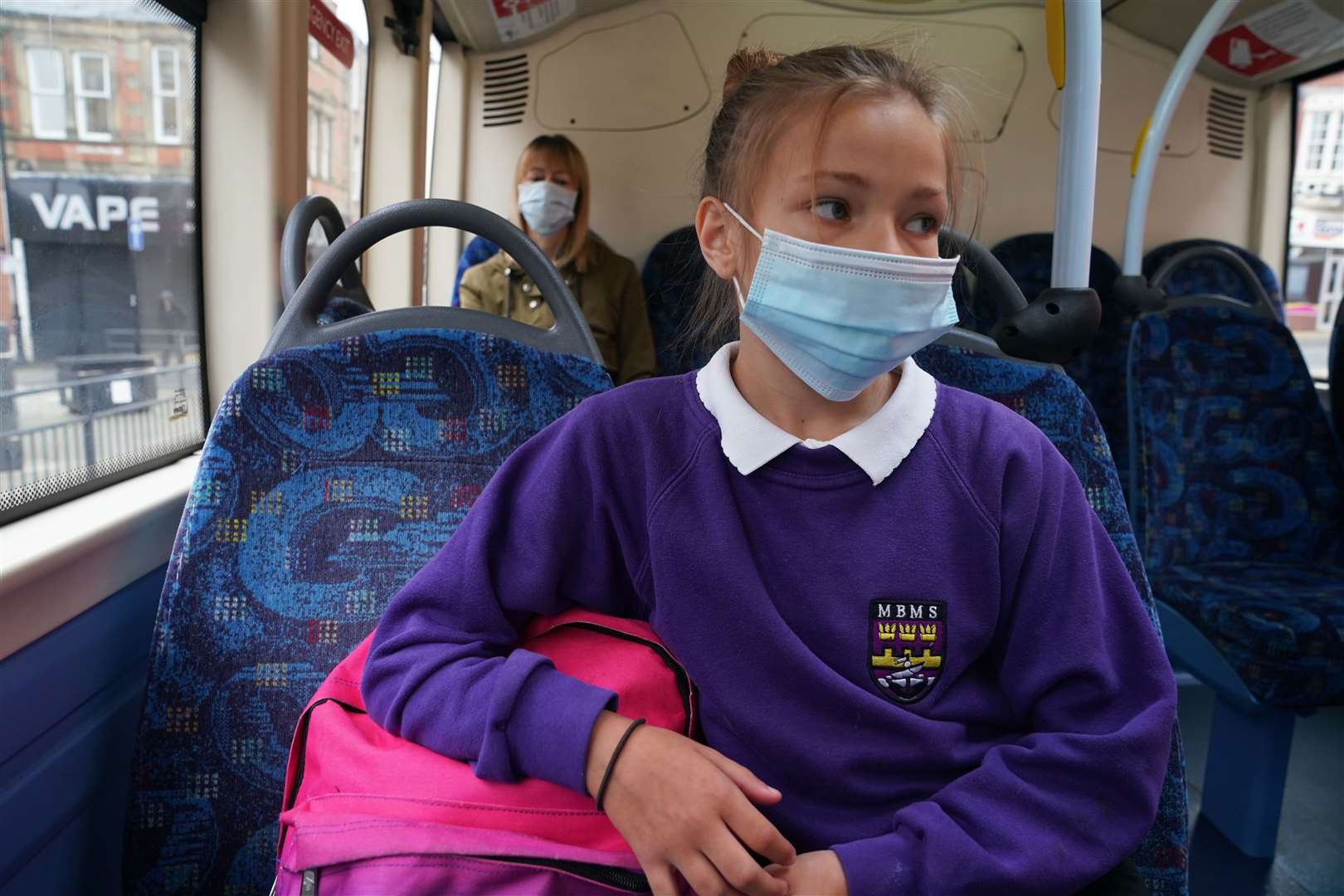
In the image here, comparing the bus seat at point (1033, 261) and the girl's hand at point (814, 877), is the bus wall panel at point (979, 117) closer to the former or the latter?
the bus seat at point (1033, 261)

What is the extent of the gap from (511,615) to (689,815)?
28 cm

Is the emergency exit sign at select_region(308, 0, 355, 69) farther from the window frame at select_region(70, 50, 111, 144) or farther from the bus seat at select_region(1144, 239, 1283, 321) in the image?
the bus seat at select_region(1144, 239, 1283, 321)

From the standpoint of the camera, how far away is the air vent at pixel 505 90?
3844 millimetres

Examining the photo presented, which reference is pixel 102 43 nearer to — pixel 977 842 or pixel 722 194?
pixel 722 194

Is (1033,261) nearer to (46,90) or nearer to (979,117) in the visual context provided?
(979,117)

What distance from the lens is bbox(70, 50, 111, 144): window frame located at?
141 cm

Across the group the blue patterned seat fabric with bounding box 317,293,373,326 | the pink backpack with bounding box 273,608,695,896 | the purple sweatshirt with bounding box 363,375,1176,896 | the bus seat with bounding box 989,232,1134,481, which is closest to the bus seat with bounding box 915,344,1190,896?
the purple sweatshirt with bounding box 363,375,1176,896

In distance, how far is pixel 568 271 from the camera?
346cm

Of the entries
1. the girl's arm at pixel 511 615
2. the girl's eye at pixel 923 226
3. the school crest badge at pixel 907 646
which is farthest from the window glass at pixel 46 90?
the school crest badge at pixel 907 646

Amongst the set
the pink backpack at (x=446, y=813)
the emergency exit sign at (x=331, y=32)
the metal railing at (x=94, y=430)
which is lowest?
the pink backpack at (x=446, y=813)

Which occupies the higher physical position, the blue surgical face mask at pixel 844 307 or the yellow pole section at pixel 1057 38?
the yellow pole section at pixel 1057 38

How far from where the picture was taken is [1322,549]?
2547 mm

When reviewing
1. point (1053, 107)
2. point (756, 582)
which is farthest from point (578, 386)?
point (1053, 107)

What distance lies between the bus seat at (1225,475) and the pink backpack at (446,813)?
1.84 meters
